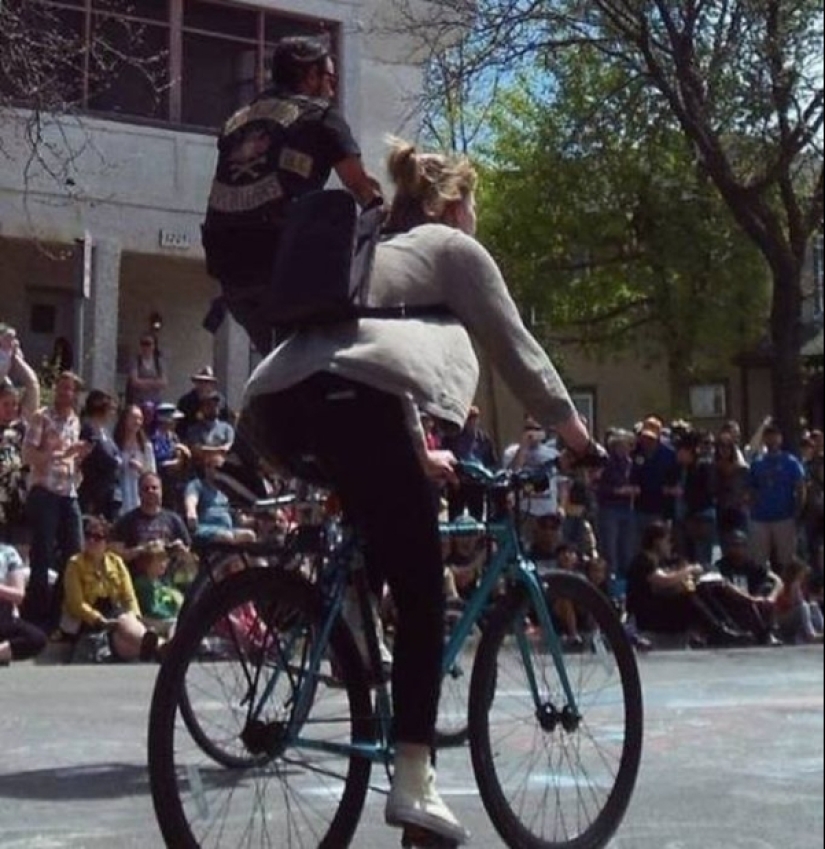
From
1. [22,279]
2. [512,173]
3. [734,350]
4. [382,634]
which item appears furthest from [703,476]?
[22,279]

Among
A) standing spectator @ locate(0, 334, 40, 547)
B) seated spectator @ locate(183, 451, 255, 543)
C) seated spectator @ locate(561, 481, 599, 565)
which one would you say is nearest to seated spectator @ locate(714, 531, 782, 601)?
seated spectator @ locate(561, 481, 599, 565)

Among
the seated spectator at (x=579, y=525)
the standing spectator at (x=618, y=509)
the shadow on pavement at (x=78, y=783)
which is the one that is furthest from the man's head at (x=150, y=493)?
the seated spectator at (x=579, y=525)

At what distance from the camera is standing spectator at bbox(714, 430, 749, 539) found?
5.63m

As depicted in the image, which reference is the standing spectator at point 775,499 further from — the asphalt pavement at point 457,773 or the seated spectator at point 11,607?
the seated spectator at point 11,607

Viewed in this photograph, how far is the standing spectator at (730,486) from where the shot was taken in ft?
18.5

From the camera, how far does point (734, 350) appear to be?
19.2 feet

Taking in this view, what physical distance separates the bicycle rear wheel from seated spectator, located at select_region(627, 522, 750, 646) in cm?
358

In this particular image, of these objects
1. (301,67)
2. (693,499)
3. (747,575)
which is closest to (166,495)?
(301,67)

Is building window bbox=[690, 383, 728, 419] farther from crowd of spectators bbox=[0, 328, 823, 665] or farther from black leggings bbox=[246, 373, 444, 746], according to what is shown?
black leggings bbox=[246, 373, 444, 746]

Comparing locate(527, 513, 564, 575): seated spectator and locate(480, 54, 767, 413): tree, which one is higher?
locate(480, 54, 767, 413): tree

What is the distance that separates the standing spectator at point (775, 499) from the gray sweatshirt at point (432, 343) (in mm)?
1020

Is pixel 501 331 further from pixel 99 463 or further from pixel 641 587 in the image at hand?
pixel 641 587

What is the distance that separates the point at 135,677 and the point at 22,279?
6.53 feet

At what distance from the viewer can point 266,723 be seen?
12.7 ft
